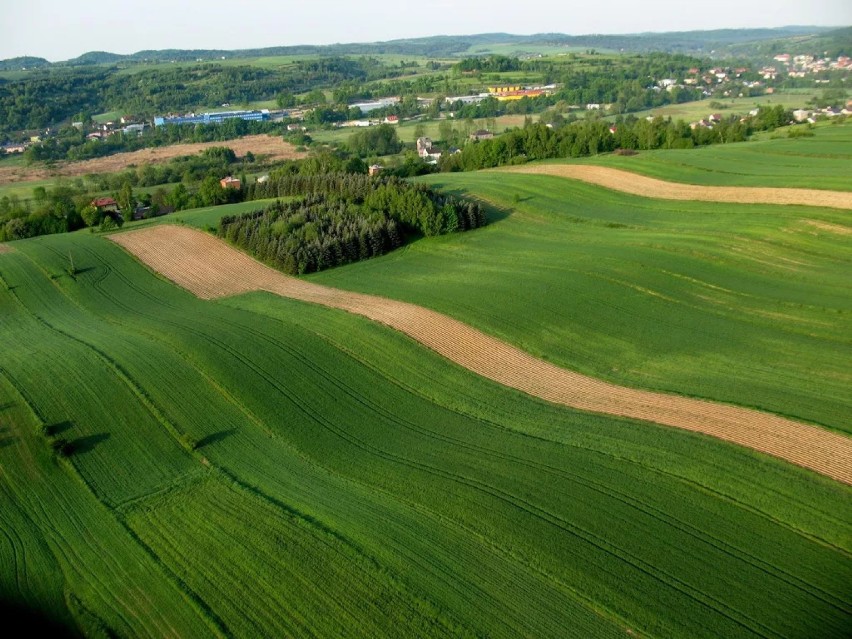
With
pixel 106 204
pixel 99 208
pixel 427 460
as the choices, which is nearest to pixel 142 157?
pixel 106 204

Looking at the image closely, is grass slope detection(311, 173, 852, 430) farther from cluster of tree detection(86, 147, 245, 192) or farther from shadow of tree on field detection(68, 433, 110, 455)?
cluster of tree detection(86, 147, 245, 192)

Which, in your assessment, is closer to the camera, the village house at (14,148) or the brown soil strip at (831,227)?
the brown soil strip at (831,227)

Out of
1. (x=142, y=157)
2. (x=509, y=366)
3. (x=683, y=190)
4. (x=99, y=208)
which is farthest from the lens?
(x=142, y=157)

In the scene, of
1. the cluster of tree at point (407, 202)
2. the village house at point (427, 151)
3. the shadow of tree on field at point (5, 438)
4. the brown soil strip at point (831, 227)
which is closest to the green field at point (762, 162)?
the brown soil strip at point (831, 227)

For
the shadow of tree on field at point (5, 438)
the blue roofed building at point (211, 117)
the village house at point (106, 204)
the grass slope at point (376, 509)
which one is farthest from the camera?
the blue roofed building at point (211, 117)

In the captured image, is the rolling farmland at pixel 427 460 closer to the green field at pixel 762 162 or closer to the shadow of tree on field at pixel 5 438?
the shadow of tree on field at pixel 5 438

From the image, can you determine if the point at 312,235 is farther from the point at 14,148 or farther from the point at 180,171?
the point at 14,148

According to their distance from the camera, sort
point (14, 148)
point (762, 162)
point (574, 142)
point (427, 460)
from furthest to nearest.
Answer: point (14, 148), point (574, 142), point (762, 162), point (427, 460)
